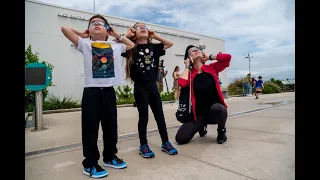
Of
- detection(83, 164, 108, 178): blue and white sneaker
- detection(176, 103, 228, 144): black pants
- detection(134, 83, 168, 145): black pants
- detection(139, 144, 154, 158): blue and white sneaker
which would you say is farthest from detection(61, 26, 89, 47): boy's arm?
detection(176, 103, 228, 144): black pants

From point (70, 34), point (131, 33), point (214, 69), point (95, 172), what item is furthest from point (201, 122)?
point (70, 34)

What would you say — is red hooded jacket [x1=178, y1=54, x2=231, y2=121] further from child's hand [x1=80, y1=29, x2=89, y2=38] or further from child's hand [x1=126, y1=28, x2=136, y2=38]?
child's hand [x1=80, y1=29, x2=89, y2=38]

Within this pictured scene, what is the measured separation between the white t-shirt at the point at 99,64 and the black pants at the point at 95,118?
8cm

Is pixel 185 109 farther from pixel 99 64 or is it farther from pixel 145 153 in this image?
pixel 99 64

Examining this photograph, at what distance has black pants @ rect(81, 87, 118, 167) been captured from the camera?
7.24ft

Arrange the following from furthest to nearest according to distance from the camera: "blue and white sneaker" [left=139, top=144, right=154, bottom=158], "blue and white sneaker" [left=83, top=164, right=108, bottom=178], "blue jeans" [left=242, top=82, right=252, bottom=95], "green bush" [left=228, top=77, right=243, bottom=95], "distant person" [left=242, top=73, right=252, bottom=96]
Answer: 1. "green bush" [left=228, top=77, right=243, bottom=95]
2. "blue jeans" [left=242, top=82, right=252, bottom=95]
3. "distant person" [left=242, top=73, right=252, bottom=96]
4. "blue and white sneaker" [left=139, top=144, right=154, bottom=158]
5. "blue and white sneaker" [left=83, top=164, right=108, bottom=178]

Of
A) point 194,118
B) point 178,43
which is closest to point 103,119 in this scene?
point 194,118

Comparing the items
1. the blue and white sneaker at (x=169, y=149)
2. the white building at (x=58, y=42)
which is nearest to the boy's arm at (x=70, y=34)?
the blue and white sneaker at (x=169, y=149)

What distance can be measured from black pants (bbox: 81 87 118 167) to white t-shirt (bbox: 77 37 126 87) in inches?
3.1

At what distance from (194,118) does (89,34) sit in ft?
5.90

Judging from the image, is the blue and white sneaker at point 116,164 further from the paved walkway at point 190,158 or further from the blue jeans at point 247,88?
the blue jeans at point 247,88

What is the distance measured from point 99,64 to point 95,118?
1.73ft

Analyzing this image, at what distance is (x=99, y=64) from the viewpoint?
2.27m

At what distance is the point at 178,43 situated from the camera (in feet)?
52.1
